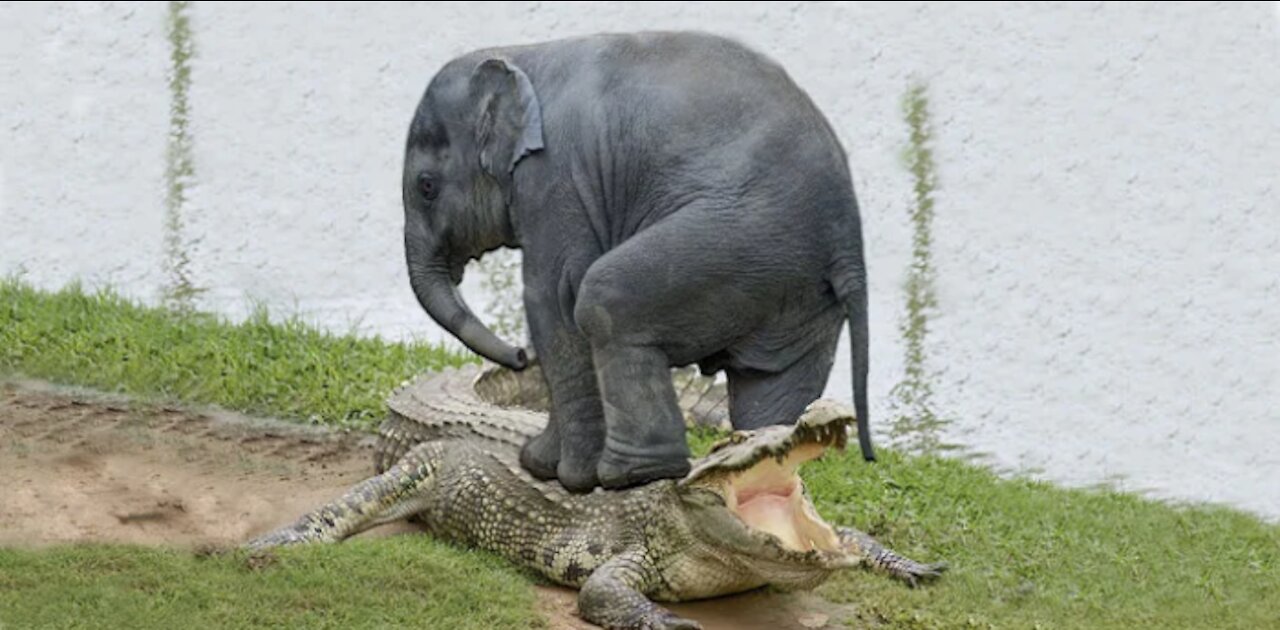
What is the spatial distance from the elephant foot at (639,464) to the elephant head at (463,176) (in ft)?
1.73

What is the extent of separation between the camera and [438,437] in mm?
7836

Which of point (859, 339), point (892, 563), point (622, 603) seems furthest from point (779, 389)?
point (892, 563)

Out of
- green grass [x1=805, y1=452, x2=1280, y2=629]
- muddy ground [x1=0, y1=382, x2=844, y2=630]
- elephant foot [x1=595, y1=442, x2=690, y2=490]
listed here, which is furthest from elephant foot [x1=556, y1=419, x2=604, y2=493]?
green grass [x1=805, y1=452, x2=1280, y2=629]

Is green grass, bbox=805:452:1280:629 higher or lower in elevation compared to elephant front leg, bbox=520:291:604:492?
lower

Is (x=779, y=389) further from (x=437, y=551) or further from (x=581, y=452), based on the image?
(x=437, y=551)

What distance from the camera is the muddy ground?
22.6ft

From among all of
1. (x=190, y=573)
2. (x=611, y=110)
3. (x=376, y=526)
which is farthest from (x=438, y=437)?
(x=611, y=110)

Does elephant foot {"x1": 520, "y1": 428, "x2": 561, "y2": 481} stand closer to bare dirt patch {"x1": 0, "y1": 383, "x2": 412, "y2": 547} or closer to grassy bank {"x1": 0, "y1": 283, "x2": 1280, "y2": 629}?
grassy bank {"x1": 0, "y1": 283, "x2": 1280, "y2": 629}

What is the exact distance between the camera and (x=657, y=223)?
19.2ft

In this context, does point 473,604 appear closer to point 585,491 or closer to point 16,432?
point 585,491

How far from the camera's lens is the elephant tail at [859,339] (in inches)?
233

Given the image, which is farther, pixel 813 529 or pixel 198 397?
pixel 198 397

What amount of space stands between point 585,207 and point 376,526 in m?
2.14

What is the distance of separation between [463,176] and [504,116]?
304mm
